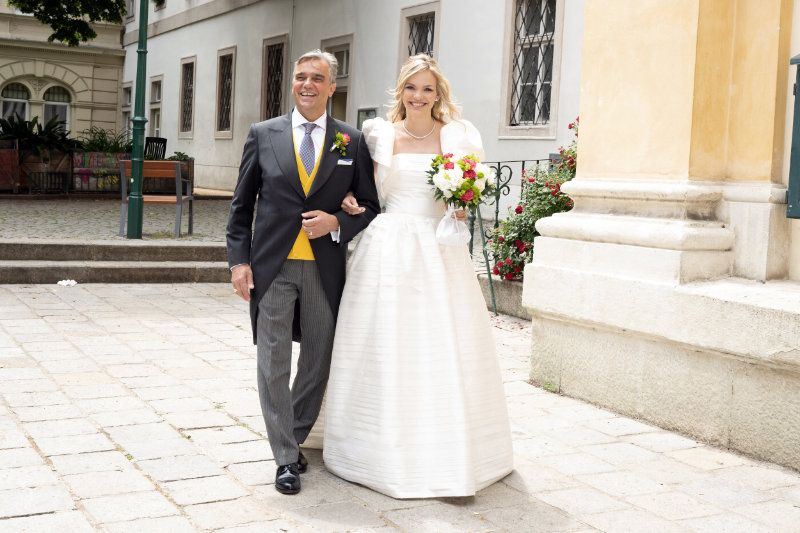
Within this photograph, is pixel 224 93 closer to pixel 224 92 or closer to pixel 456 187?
pixel 224 92

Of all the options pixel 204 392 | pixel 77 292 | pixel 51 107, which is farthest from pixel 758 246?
pixel 51 107

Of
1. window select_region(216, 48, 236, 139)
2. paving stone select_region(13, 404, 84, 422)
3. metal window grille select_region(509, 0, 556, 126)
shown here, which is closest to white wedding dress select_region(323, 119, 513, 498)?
paving stone select_region(13, 404, 84, 422)

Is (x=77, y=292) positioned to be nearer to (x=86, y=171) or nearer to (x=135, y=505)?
(x=135, y=505)

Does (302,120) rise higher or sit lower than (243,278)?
higher

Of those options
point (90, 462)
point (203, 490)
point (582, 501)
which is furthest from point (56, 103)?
point (582, 501)

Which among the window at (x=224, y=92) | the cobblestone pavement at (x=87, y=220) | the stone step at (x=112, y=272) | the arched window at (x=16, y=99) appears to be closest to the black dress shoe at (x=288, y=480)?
the stone step at (x=112, y=272)

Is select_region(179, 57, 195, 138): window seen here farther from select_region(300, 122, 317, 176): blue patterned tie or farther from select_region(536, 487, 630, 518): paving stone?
select_region(536, 487, 630, 518): paving stone

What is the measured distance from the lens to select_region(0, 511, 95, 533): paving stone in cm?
379

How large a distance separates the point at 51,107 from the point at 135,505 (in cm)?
3276

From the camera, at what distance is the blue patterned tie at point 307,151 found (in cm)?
449

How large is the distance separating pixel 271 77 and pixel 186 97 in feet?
21.1

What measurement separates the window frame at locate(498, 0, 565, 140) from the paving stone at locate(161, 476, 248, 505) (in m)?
11.1

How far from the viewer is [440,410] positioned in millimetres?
4336

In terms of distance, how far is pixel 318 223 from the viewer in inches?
172
